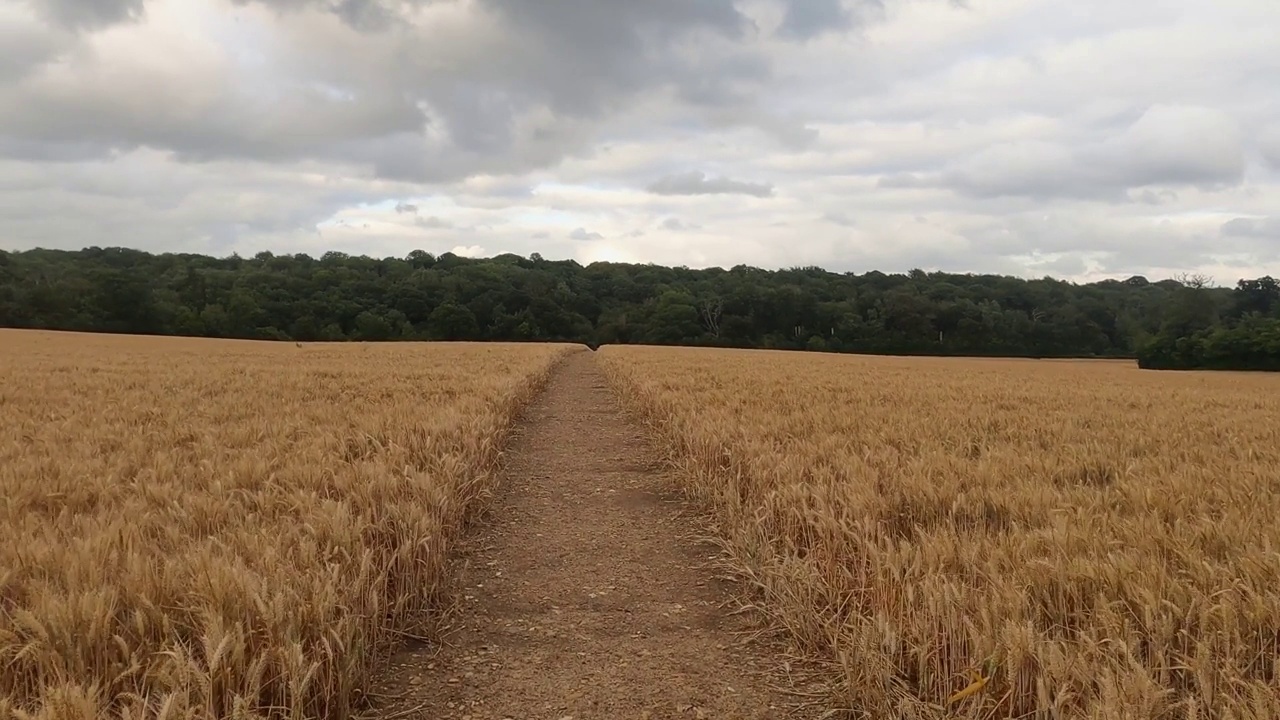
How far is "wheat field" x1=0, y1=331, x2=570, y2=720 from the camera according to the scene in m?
2.56

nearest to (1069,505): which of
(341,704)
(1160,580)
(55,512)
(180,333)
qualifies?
(1160,580)

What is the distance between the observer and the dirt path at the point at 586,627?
321 centimetres

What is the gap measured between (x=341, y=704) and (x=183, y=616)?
2.79ft

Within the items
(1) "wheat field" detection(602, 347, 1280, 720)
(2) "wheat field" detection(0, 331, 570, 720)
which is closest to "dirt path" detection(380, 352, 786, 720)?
(2) "wheat field" detection(0, 331, 570, 720)

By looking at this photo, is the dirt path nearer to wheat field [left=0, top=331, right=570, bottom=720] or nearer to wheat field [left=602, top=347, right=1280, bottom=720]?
wheat field [left=0, top=331, right=570, bottom=720]

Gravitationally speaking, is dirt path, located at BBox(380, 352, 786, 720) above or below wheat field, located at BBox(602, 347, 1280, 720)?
below

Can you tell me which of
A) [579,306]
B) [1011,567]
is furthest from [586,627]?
[579,306]

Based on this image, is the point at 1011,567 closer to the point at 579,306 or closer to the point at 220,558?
the point at 220,558

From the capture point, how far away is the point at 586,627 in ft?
13.2

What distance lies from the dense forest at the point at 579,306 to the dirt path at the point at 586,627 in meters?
74.2

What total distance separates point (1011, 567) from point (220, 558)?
12.7 feet

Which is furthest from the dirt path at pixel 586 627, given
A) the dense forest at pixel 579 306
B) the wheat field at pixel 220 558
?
the dense forest at pixel 579 306

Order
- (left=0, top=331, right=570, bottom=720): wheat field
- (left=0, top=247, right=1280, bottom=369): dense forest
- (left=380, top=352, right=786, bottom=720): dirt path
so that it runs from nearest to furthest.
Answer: (left=0, top=331, right=570, bottom=720): wheat field, (left=380, top=352, right=786, bottom=720): dirt path, (left=0, top=247, right=1280, bottom=369): dense forest

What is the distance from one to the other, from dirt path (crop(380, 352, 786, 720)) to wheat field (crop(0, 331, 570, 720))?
1.03ft
